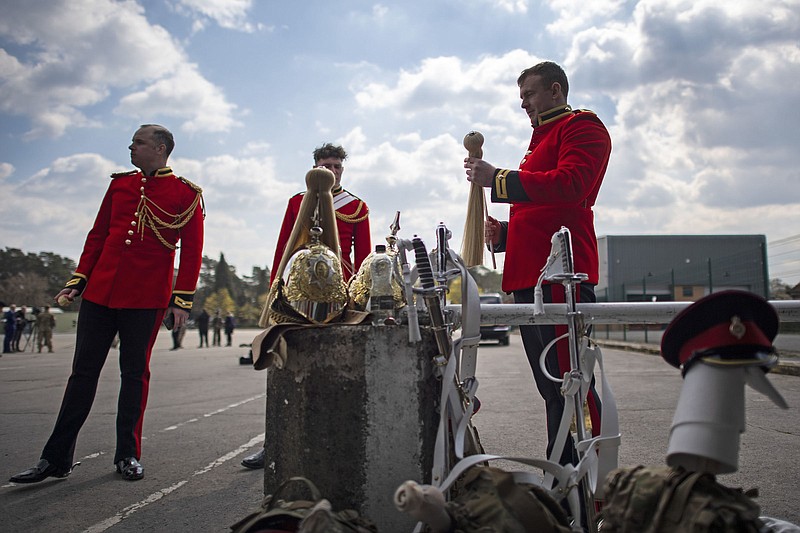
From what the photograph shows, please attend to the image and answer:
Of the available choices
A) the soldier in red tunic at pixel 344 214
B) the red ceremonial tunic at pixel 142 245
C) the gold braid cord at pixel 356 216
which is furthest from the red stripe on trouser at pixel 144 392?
the gold braid cord at pixel 356 216

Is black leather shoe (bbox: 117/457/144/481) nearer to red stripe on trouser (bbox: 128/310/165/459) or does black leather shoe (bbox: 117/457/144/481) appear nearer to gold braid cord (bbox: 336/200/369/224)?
red stripe on trouser (bbox: 128/310/165/459)

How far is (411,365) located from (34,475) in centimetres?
264

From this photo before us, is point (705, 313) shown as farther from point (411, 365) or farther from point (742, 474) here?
point (742, 474)

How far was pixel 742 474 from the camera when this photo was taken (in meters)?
3.57

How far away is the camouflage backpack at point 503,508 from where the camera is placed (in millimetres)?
1615

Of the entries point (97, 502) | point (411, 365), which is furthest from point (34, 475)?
point (411, 365)

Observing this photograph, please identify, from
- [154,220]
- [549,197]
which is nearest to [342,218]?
[154,220]

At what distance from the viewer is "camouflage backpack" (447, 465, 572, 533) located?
1615mm

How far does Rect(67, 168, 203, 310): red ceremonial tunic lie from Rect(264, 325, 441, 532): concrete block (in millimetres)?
2153

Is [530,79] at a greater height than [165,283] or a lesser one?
greater

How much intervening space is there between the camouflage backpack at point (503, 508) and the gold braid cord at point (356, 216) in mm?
2634

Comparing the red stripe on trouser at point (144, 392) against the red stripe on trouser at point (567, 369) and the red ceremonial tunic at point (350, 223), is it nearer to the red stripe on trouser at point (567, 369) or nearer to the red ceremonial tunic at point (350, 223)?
the red ceremonial tunic at point (350, 223)

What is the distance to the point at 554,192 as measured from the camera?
8.13ft

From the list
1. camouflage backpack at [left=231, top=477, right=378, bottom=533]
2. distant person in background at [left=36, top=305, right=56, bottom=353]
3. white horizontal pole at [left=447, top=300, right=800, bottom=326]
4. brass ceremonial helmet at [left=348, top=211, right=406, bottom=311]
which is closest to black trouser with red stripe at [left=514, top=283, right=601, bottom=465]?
white horizontal pole at [left=447, top=300, right=800, bottom=326]
